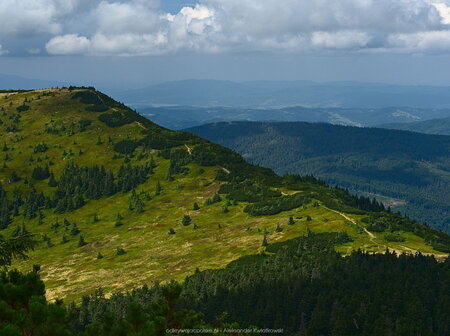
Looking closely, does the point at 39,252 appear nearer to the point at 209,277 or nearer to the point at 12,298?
the point at 209,277

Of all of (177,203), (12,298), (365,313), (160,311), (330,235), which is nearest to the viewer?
(12,298)

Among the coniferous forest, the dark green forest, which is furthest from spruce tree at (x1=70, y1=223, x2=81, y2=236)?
the dark green forest

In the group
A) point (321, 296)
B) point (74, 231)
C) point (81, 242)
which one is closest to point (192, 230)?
point (81, 242)

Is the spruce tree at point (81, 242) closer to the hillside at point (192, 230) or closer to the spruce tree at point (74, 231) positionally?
the hillside at point (192, 230)

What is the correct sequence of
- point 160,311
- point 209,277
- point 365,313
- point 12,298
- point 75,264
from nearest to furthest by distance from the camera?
point 12,298 → point 160,311 → point 365,313 → point 209,277 → point 75,264

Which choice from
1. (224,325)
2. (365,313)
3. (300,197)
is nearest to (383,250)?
(365,313)

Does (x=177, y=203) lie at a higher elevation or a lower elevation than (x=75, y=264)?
higher

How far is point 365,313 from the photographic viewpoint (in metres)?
76.1

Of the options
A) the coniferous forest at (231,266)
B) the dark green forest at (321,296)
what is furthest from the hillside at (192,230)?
the dark green forest at (321,296)

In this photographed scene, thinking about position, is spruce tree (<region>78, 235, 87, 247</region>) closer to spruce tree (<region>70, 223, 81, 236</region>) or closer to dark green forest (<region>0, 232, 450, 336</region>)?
spruce tree (<region>70, 223, 81, 236</region>)

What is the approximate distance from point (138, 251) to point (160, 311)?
127 metres

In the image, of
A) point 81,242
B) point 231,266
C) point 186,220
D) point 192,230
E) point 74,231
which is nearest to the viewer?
point 231,266

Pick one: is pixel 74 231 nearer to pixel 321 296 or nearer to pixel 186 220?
pixel 186 220

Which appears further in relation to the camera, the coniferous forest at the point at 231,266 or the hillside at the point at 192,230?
the hillside at the point at 192,230
